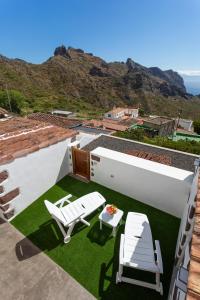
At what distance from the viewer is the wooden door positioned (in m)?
8.06

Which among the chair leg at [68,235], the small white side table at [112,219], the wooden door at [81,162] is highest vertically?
the wooden door at [81,162]

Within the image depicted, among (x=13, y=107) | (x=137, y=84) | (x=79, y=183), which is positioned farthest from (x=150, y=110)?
(x=79, y=183)

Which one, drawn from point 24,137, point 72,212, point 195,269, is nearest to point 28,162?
point 24,137

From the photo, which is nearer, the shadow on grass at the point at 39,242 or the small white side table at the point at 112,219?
the shadow on grass at the point at 39,242

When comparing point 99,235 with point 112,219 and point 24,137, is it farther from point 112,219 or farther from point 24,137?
point 24,137

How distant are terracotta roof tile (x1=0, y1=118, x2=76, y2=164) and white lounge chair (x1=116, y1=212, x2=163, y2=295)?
14.3 feet

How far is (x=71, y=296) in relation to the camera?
400cm

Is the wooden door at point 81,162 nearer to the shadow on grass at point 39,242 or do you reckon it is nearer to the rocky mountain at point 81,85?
the shadow on grass at point 39,242

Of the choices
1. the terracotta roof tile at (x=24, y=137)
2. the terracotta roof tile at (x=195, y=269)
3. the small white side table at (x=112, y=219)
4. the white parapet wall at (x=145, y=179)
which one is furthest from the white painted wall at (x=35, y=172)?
the terracotta roof tile at (x=195, y=269)

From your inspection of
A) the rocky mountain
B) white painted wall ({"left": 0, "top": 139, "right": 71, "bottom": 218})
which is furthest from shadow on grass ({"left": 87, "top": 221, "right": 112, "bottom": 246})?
the rocky mountain

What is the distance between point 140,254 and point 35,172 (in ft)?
15.5

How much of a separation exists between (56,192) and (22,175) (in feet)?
6.01

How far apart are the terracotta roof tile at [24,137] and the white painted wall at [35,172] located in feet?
0.76

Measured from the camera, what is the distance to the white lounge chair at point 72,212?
16.9 feet
